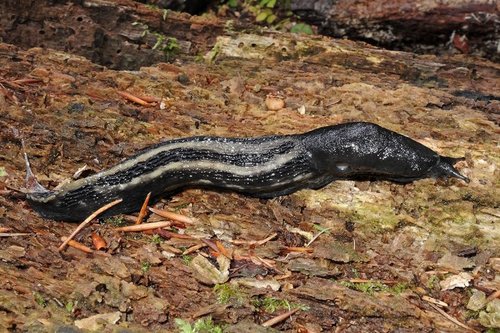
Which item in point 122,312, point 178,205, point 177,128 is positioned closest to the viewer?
point 122,312

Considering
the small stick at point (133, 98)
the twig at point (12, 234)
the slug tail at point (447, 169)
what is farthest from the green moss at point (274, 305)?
the small stick at point (133, 98)

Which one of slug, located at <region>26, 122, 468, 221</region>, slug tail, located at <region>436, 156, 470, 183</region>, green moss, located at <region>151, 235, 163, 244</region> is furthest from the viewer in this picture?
slug tail, located at <region>436, 156, 470, 183</region>

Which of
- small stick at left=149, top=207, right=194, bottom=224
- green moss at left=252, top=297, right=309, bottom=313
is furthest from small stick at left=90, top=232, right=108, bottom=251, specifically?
green moss at left=252, top=297, right=309, bottom=313

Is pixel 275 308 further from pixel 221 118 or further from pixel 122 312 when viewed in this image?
pixel 221 118

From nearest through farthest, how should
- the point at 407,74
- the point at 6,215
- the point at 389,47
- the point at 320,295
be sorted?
the point at 320,295, the point at 6,215, the point at 407,74, the point at 389,47

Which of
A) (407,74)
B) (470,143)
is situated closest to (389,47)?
(407,74)

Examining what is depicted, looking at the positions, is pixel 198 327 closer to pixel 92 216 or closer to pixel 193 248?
pixel 193 248

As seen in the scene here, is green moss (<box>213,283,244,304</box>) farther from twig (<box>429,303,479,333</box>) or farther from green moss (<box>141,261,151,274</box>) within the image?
twig (<box>429,303,479,333</box>)
